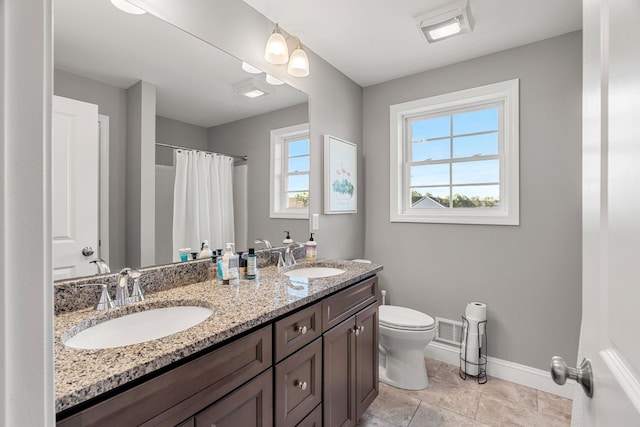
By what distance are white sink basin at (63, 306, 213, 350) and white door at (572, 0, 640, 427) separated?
1.12m

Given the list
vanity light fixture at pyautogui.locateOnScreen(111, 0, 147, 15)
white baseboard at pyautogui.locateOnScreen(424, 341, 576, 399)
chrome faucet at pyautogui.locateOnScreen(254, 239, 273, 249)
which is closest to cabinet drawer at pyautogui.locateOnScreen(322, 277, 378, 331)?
chrome faucet at pyautogui.locateOnScreen(254, 239, 273, 249)

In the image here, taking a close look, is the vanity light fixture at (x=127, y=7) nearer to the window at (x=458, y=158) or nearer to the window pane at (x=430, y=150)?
the window at (x=458, y=158)

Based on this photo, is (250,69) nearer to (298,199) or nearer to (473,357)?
(298,199)

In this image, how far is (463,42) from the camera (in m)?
2.20

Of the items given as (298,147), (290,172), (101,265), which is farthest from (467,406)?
(101,265)

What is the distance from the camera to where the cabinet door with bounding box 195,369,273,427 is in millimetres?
882

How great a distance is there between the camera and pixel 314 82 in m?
2.33

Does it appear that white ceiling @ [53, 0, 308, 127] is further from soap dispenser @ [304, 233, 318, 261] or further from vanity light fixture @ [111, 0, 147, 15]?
soap dispenser @ [304, 233, 318, 261]

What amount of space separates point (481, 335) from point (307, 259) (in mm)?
1487

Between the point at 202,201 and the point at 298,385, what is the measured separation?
3.40ft

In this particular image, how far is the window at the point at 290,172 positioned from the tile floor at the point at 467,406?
141cm

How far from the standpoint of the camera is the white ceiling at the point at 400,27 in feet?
5.96
